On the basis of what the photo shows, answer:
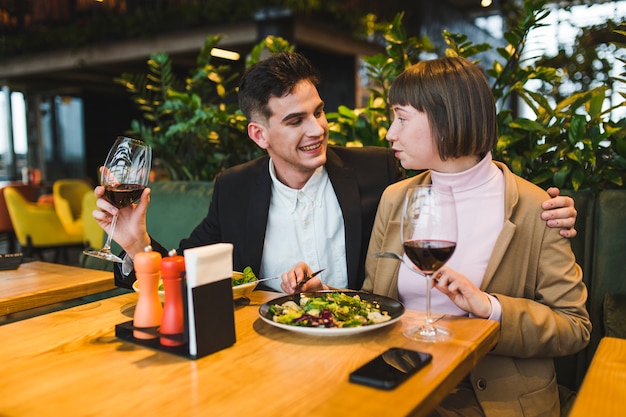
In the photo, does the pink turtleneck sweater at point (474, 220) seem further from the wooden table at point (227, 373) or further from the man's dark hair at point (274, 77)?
the man's dark hair at point (274, 77)

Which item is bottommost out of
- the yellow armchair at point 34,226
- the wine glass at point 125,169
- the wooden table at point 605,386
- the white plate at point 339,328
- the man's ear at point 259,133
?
the yellow armchair at point 34,226

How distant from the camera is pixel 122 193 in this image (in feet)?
4.94

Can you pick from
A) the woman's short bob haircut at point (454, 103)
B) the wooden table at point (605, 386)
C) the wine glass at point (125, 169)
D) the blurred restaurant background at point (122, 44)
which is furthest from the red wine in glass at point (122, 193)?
the blurred restaurant background at point (122, 44)

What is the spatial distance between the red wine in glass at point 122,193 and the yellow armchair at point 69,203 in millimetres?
5736

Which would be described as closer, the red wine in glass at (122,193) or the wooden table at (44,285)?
the red wine in glass at (122,193)

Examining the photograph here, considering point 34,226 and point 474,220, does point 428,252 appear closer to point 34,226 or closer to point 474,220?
point 474,220

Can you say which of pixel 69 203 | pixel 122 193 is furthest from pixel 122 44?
A: pixel 122 193

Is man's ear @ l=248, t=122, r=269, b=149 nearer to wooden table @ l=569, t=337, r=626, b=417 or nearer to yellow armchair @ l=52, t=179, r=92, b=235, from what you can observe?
wooden table @ l=569, t=337, r=626, b=417

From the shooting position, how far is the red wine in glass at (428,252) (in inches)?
45.0

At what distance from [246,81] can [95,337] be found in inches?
45.9

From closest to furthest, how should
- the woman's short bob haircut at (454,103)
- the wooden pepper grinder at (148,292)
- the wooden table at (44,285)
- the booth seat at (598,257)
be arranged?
1. the wooden pepper grinder at (148,292)
2. the woman's short bob haircut at (454,103)
3. the wooden table at (44,285)
4. the booth seat at (598,257)

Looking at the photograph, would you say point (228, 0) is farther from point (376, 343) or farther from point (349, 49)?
point (376, 343)

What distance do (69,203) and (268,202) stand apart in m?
6.50

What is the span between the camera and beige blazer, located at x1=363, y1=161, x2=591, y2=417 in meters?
1.42
